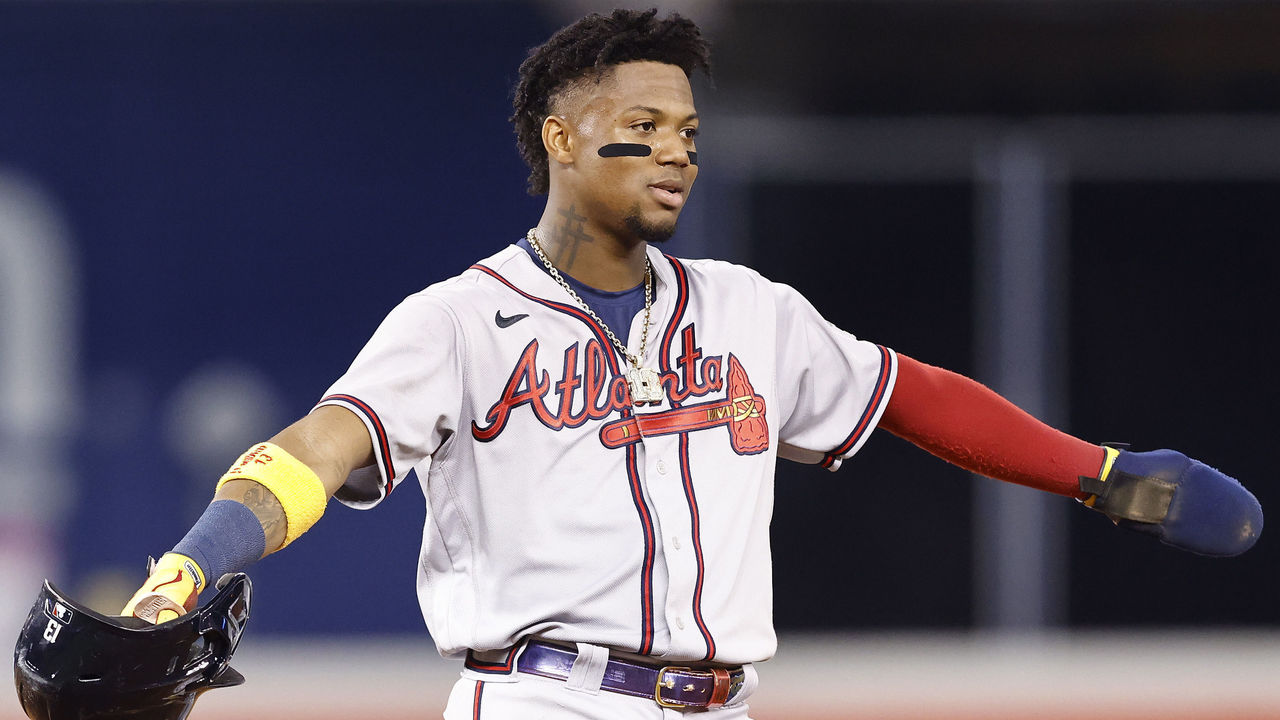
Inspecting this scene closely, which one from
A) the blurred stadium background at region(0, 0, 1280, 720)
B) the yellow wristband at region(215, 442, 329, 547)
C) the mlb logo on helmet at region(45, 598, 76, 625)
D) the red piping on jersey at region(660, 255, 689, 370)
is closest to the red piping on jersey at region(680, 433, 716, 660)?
the red piping on jersey at region(660, 255, 689, 370)

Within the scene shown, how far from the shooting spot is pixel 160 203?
6.70 m

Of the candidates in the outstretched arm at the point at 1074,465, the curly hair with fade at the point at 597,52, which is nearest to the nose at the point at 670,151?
the curly hair with fade at the point at 597,52

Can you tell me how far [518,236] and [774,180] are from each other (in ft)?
4.26

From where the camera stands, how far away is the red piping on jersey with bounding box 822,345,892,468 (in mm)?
2510

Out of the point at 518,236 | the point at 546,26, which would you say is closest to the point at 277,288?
the point at 518,236

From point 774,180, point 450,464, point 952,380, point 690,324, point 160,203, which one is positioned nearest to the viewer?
point 450,464

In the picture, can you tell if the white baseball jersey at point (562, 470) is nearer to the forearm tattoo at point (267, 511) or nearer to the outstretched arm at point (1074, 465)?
the forearm tattoo at point (267, 511)

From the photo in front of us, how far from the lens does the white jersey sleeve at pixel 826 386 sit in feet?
8.21

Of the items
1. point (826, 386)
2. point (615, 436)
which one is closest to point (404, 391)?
point (615, 436)

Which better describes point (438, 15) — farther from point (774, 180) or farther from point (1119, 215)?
point (1119, 215)

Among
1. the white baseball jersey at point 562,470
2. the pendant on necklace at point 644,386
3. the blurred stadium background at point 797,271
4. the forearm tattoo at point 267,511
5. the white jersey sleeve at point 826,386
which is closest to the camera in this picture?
the forearm tattoo at point 267,511

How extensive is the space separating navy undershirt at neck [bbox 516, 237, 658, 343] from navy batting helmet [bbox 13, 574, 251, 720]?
0.79m

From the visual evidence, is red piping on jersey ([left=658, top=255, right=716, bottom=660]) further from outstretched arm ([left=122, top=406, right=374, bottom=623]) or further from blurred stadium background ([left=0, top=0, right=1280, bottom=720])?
blurred stadium background ([left=0, top=0, right=1280, bottom=720])

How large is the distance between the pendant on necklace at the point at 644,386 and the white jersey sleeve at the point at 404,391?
27cm
